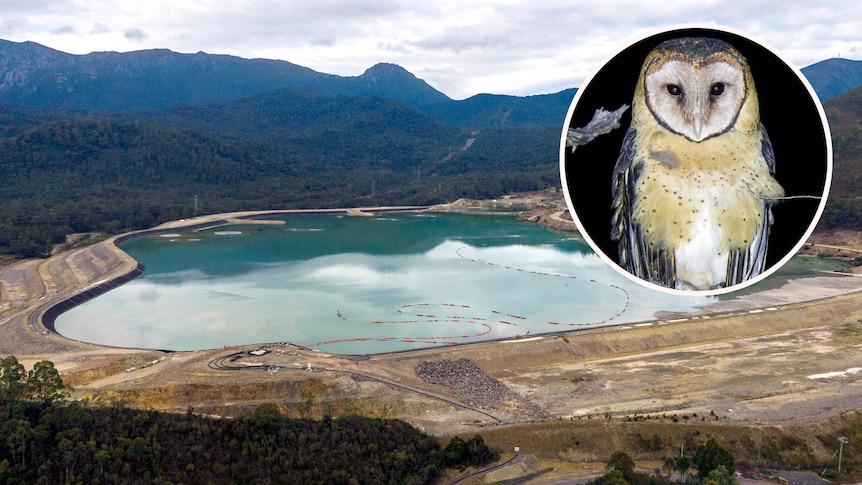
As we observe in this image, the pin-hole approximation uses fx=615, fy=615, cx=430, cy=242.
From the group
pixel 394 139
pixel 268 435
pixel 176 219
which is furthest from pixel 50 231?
pixel 394 139

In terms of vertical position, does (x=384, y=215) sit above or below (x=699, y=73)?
below

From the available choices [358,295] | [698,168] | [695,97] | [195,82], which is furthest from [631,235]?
[195,82]

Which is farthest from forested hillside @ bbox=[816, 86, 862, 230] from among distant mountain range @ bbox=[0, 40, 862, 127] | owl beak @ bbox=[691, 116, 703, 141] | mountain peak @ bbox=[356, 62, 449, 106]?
mountain peak @ bbox=[356, 62, 449, 106]

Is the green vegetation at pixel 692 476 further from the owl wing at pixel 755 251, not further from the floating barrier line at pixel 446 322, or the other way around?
the floating barrier line at pixel 446 322

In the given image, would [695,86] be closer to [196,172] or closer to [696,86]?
[696,86]

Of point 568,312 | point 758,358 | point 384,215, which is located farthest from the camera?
point 384,215

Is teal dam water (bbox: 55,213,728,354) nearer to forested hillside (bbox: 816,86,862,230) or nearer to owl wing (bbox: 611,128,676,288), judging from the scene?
forested hillside (bbox: 816,86,862,230)

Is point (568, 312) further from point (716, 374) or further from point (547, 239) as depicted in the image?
point (547, 239)
